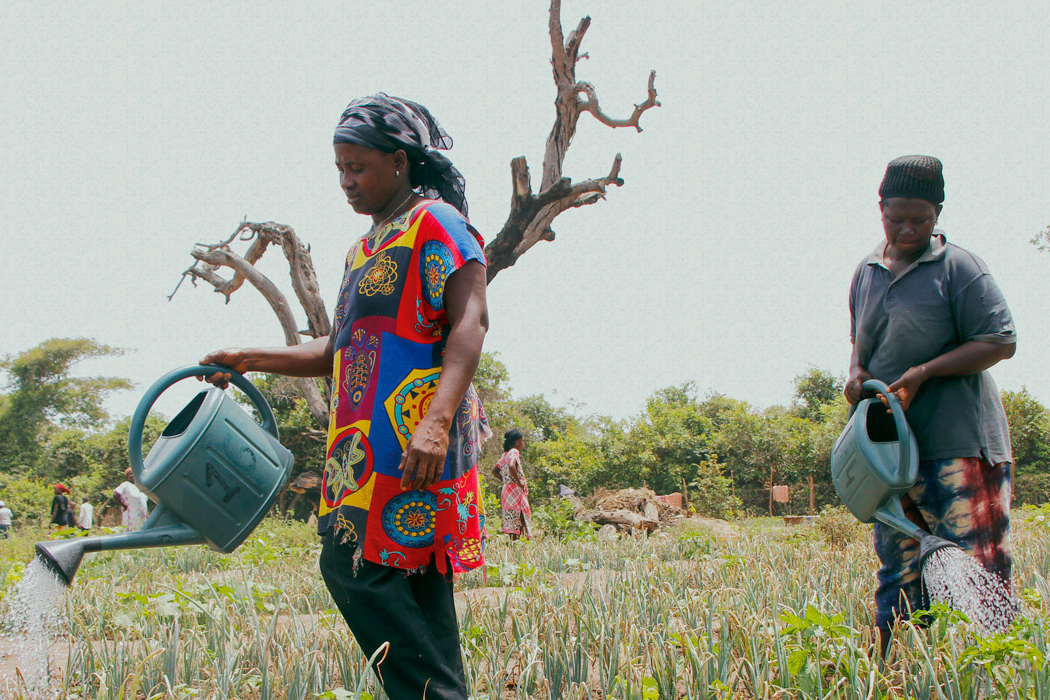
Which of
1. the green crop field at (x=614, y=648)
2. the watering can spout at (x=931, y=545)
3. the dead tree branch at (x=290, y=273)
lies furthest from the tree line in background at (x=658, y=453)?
the watering can spout at (x=931, y=545)

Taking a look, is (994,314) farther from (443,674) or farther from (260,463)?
(260,463)

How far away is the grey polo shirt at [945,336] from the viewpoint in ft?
6.31

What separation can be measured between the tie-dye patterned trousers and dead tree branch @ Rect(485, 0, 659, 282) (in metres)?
5.28

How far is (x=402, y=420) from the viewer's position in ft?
4.62

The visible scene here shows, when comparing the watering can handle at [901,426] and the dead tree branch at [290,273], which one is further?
the dead tree branch at [290,273]

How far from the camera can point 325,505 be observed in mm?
1479

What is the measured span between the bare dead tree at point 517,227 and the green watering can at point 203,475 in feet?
17.1

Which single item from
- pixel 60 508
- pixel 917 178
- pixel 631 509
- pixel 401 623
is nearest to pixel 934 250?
pixel 917 178

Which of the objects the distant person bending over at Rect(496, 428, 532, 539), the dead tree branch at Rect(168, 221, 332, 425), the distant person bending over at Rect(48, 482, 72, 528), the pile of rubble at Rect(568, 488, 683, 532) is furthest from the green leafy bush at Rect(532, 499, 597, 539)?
the distant person bending over at Rect(48, 482, 72, 528)

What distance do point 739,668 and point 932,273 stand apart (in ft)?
3.80

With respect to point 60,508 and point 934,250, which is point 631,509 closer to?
point 60,508

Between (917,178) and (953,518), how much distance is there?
88cm

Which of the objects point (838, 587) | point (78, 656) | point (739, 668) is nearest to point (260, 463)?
point (78, 656)

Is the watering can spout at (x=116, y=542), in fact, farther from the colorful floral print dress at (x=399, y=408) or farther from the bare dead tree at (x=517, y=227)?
the bare dead tree at (x=517, y=227)
